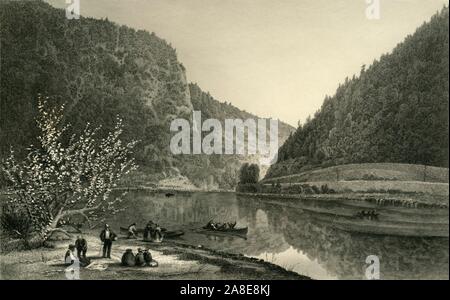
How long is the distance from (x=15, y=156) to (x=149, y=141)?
9.01ft

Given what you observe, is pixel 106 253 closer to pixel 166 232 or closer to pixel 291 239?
pixel 166 232

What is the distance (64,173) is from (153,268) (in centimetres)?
275

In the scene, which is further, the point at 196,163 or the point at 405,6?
the point at 196,163

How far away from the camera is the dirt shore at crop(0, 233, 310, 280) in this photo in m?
9.70

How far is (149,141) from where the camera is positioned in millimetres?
10945

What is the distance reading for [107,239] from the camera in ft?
33.7

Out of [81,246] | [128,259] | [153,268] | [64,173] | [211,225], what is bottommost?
[153,268]

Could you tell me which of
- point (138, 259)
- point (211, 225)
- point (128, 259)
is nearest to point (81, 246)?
point (128, 259)

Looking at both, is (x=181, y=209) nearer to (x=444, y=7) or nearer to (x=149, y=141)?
(x=149, y=141)

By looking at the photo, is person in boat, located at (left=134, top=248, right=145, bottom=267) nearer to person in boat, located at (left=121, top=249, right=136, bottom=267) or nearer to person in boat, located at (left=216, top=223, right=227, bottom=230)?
person in boat, located at (left=121, top=249, right=136, bottom=267)
